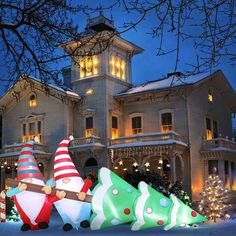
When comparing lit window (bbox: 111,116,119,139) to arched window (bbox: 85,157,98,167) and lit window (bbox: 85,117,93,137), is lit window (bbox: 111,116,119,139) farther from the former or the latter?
arched window (bbox: 85,157,98,167)

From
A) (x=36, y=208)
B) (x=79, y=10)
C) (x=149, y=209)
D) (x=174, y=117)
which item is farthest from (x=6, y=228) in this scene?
(x=174, y=117)

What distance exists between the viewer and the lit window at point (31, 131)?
31891 millimetres

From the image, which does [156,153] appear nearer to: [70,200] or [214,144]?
[214,144]

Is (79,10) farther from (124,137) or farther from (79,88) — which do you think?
(79,88)

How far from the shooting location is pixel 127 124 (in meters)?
30.7

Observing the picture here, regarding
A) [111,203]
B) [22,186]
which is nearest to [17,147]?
[22,186]

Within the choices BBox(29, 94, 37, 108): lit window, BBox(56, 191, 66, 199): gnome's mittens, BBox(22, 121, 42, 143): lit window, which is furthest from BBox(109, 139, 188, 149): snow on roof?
BBox(56, 191, 66, 199): gnome's mittens

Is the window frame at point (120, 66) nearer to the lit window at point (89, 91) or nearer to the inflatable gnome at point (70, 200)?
the lit window at point (89, 91)

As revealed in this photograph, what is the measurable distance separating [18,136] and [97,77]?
7801 mm

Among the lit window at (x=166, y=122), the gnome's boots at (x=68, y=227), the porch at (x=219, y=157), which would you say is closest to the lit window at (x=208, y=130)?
the porch at (x=219, y=157)

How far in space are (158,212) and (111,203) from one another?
1.48 metres

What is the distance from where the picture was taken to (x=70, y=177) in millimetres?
14758

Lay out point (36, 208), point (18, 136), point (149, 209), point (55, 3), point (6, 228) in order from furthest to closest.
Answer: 1. point (18, 136)
2. point (6, 228)
3. point (36, 208)
4. point (149, 209)
5. point (55, 3)

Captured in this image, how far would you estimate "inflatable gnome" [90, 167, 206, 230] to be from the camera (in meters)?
13.5
